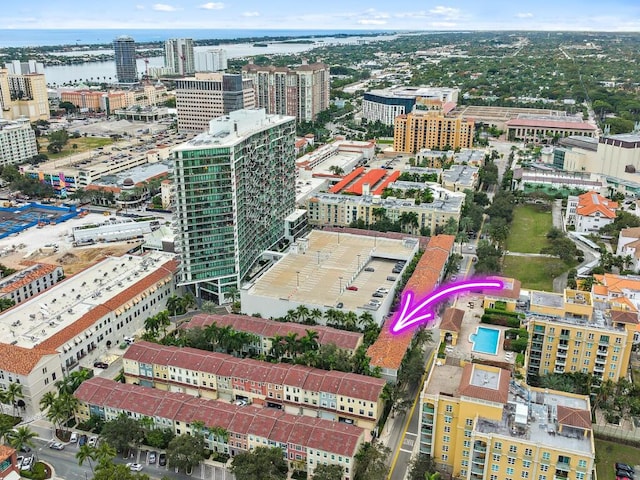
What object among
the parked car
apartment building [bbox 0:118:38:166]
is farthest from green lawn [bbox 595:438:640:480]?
apartment building [bbox 0:118:38:166]

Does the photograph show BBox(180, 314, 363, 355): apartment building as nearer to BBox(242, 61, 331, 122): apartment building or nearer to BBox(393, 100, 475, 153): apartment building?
BBox(393, 100, 475, 153): apartment building

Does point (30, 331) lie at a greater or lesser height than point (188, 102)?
lesser

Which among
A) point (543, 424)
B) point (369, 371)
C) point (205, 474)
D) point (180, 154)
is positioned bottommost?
point (205, 474)

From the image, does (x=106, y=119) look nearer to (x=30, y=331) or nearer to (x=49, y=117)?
(x=49, y=117)

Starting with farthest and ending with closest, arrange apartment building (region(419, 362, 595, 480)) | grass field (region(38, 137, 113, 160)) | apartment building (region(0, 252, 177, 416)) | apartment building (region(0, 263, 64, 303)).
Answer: grass field (region(38, 137, 113, 160)) → apartment building (region(0, 263, 64, 303)) → apartment building (region(0, 252, 177, 416)) → apartment building (region(419, 362, 595, 480))

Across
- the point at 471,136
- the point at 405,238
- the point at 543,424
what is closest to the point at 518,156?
the point at 471,136

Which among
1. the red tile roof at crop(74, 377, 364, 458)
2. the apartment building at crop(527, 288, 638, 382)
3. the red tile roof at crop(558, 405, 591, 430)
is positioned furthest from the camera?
the apartment building at crop(527, 288, 638, 382)
